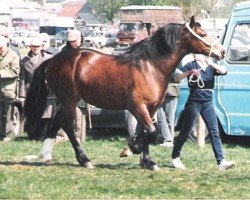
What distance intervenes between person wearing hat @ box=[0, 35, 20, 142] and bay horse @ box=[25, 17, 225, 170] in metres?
3.66

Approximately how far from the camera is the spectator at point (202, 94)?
37.0ft

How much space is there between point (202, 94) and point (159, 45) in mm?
871

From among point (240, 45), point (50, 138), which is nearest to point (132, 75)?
point (50, 138)

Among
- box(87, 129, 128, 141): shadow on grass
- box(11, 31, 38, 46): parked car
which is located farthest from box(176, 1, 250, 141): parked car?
box(11, 31, 38, 46): parked car

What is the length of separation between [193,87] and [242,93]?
3.86m

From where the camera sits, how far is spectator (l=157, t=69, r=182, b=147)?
15.1 m

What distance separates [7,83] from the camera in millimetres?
15727

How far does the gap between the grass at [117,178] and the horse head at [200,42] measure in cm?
157

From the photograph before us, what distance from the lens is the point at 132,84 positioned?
11211 millimetres

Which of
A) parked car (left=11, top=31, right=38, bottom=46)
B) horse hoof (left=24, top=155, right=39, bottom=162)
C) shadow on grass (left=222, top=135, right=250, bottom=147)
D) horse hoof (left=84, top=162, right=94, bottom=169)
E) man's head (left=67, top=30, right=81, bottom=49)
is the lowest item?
parked car (left=11, top=31, right=38, bottom=46)

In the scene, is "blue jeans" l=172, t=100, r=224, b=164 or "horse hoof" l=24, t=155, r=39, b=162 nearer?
"blue jeans" l=172, t=100, r=224, b=164

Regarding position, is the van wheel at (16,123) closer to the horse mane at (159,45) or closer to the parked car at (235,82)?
the parked car at (235,82)

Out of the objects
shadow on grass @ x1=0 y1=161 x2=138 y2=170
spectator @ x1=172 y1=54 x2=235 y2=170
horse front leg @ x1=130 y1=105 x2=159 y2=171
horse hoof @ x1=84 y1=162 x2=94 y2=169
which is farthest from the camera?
shadow on grass @ x1=0 y1=161 x2=138 y2=170

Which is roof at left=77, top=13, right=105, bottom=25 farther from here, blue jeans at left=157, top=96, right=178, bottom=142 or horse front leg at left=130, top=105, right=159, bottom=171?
horse front leg at left=130, top=105, right=159, bottom=171
